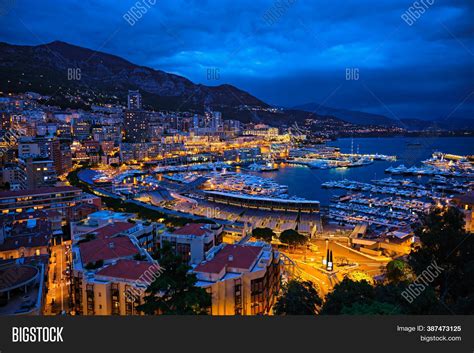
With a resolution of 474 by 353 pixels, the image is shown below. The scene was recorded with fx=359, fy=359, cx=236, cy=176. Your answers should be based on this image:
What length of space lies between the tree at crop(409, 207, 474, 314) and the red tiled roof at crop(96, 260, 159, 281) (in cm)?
353

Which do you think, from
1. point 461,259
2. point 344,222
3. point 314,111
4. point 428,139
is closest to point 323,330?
point 461,259

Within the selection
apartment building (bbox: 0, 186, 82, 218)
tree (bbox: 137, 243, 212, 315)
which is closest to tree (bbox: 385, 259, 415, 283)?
tree (bbox: 137, 243, 212, 315)

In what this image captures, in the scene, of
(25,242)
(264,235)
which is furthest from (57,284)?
(264,235)

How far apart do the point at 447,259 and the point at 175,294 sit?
135 inches

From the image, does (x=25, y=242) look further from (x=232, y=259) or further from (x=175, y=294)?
(x=175, y=294)

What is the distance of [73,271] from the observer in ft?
17.6

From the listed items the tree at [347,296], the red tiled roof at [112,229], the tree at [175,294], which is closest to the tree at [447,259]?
the tree at [347,296]

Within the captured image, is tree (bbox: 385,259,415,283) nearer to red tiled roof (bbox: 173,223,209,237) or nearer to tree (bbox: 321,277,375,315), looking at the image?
tree (bbox: 321,277,375,315)

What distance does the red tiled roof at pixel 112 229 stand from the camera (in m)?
7.08

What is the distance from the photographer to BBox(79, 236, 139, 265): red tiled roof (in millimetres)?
5746

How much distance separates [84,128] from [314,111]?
205 feet

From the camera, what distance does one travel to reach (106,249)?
5918 millimetres

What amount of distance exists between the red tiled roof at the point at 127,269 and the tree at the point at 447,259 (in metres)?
3.53

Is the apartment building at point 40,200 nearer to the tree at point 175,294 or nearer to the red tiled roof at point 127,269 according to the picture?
the red tiled roof at point 127,269
